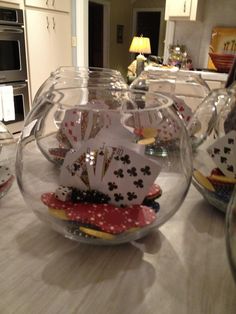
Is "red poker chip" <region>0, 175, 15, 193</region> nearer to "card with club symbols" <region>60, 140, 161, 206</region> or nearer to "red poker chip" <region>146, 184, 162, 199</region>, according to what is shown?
"card with club symbols" <region>60, 140, 161, 206</region>

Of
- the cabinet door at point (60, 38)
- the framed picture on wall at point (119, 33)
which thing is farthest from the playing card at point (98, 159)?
the framed picture on wall at point (119, 33)

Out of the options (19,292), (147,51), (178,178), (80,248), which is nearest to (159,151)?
(178,178)

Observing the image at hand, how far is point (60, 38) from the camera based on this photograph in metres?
3.19

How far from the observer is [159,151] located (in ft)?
2.00

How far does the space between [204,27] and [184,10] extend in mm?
384

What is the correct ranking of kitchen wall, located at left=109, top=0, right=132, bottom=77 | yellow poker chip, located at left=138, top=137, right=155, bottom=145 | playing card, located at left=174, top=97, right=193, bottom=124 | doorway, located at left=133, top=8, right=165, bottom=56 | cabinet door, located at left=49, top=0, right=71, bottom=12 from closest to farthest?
yellow poker chip, located at left=138, top=137, right=155, bottom=145, playing card, located at left=174, top=97, right=193, bottom=124, cabinet door, located at left=49, top=0, right=71, bottom=12, kitchen wall, located at left=109, top=0, right=132, bottom=77, doorway, located at left=133, top=8, right=165, bottom=56

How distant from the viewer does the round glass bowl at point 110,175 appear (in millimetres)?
414

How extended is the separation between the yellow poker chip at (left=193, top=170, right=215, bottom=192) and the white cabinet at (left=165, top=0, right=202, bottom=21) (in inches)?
120

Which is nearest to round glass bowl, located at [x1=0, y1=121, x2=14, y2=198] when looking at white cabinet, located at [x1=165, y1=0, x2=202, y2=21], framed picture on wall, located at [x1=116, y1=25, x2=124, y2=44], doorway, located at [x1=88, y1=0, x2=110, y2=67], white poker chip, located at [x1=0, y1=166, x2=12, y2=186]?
white poker chip, located at [x1=0, y1=166, x2=12, y2=186]

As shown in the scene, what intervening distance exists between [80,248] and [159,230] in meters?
0.14

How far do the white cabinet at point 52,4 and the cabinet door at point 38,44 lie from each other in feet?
0.19

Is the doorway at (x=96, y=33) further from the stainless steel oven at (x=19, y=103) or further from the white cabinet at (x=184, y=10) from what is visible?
the stainless steel oven at (x=19, y=103)

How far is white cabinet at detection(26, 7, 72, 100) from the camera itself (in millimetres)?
2834

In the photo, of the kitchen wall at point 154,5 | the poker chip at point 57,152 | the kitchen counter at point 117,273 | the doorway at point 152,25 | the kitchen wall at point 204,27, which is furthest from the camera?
the doorway at point 152,25
